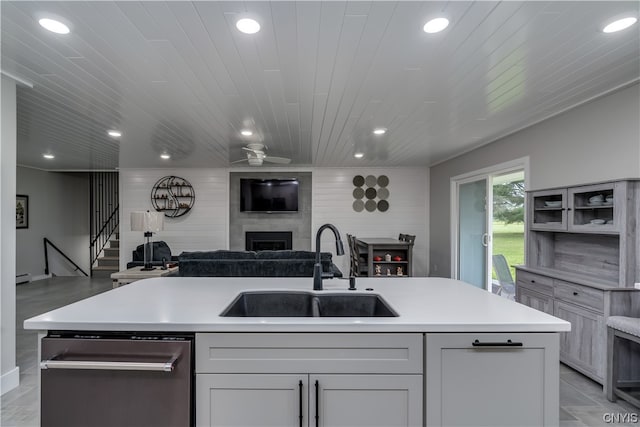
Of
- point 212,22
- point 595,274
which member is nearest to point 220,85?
point 212,22

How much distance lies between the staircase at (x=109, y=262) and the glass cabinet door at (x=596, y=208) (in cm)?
843

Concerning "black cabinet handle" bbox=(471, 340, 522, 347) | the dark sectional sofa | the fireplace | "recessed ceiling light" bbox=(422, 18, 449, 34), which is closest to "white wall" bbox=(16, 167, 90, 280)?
the fireplace

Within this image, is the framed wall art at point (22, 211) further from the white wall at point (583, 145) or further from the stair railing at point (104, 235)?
the white wall at point (583, 145)

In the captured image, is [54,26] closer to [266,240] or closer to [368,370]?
[368,370]

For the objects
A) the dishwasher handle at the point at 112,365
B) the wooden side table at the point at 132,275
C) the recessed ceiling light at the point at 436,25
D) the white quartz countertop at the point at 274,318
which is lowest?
the wooden side table at the point at 132,275

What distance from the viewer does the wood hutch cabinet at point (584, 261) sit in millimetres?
2352

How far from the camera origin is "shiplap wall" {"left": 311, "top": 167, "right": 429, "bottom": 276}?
23.3 ft

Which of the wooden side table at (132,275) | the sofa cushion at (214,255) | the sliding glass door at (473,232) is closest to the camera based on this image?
the sofa cushion at (214,255)

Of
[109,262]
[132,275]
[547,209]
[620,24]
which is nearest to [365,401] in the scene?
[620,24]

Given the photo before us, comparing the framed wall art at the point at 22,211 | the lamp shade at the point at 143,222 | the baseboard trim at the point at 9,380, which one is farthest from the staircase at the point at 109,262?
the baseboard trim at the point at 9,380

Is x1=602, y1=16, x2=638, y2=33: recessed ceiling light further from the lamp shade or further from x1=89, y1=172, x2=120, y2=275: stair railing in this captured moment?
x1=89, y1=172, x2=120, y2=275: stair railing

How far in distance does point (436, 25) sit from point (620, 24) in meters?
1.05

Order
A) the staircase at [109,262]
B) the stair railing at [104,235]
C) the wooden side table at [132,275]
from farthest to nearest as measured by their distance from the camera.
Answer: the stair railing at [104,235] → the staircase at [109,262] → the wooden side table at [132,275]

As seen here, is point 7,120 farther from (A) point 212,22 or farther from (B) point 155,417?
(B) point 155,417
